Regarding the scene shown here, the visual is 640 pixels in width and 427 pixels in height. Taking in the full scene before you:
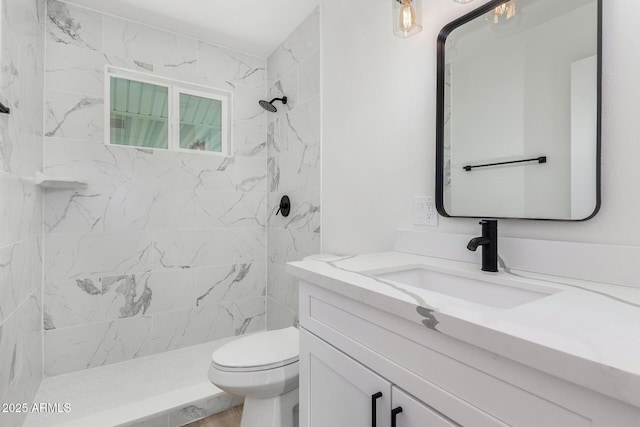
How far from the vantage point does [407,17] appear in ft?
4.42

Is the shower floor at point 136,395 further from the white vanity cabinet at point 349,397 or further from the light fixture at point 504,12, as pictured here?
the light fixture at point 504,12

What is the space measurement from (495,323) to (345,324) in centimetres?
46

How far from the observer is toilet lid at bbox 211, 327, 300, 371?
139cm

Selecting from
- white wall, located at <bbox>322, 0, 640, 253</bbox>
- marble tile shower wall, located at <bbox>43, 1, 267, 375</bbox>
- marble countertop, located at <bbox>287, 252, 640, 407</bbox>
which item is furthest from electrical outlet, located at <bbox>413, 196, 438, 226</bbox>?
marble tile shower wall, located at <bbox>43, 1, 267, 375</bbox>

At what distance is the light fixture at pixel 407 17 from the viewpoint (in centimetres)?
134

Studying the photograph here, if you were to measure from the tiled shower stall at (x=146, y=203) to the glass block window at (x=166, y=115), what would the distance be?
77mm

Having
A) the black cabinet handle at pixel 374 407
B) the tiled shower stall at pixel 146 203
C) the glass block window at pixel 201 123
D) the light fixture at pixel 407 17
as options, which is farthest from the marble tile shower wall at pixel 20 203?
the light fixture at pixel 407 17

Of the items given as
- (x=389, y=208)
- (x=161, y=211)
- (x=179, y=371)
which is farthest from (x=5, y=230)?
(x=389, y=208)

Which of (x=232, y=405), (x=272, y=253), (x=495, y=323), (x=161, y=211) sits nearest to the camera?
(x=495, y=323)

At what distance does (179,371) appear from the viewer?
7.00ft

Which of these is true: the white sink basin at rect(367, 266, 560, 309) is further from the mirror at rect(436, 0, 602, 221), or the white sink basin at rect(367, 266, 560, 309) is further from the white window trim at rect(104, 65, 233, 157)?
the white window trim at rect(104, 65, 233, 157)

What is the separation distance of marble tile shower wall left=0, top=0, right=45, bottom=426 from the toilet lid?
86cm

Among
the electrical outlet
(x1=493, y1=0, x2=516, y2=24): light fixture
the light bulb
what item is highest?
the light bulb

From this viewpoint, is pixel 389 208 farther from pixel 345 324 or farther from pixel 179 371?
pixel 179 371
